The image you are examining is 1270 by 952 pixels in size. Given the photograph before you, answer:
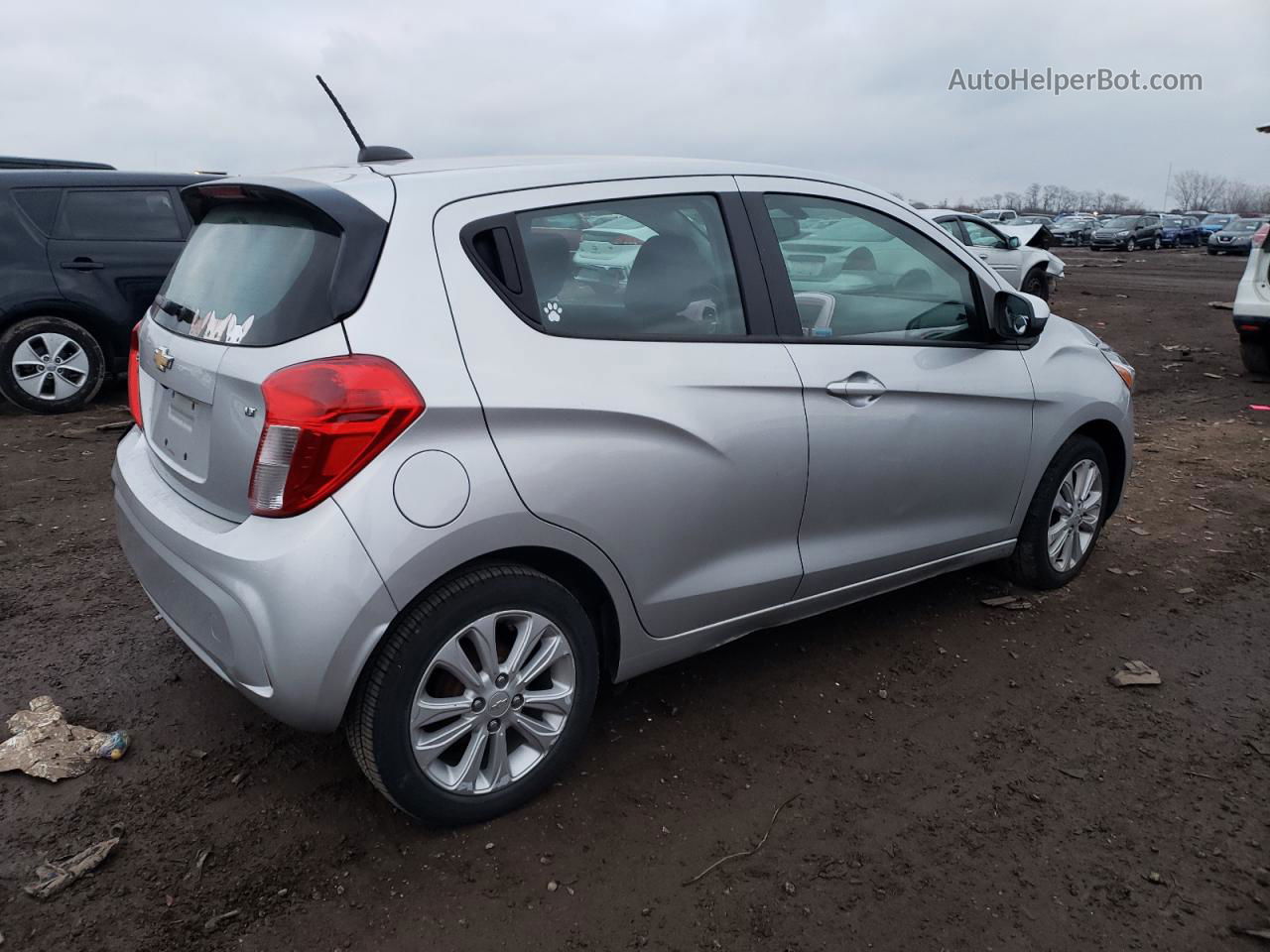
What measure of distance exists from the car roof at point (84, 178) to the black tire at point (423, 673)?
6476 millimetres

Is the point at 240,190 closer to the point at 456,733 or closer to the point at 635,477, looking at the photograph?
the point at 635,477

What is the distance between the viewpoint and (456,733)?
8.55ft

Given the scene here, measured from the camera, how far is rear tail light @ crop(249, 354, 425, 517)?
232 cm

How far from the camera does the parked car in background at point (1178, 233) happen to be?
1834 inches

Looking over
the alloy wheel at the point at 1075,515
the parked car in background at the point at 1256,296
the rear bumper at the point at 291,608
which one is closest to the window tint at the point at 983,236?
the parked car in background at the point at 1256,296

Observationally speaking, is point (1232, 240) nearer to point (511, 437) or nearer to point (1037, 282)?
point (1037, 282)

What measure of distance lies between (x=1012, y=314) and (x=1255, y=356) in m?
7.20

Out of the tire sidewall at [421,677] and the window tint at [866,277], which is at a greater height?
the window tint at [866,277]

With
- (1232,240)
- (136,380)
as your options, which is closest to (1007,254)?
(136,380)

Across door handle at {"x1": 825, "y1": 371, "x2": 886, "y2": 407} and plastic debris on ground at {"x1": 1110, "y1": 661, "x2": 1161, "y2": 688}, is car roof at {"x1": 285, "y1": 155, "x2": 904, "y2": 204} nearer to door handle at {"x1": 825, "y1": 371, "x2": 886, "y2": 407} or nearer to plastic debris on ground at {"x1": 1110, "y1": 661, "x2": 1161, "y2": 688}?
door handle at {"x1": 825, "y1": 371, "x2": 886, "y2": 407}

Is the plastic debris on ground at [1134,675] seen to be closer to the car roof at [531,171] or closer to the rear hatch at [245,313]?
the car roof at [531,171]

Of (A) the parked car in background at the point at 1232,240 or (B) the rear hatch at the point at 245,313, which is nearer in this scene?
(B) the rear hatch at the point at 245,313

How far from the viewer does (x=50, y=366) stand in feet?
25.3

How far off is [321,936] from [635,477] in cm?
138
